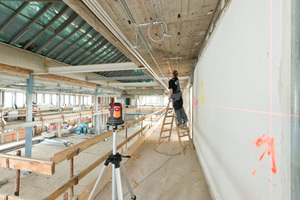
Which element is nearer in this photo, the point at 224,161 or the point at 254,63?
the point at 254,63

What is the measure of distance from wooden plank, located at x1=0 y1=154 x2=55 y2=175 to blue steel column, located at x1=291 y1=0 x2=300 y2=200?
1.49 m

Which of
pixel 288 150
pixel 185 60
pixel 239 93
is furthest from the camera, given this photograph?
pixel 185 60

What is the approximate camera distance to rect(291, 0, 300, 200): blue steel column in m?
0.50

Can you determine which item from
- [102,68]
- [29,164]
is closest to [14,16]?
[102,68]

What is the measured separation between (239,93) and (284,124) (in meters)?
0.47

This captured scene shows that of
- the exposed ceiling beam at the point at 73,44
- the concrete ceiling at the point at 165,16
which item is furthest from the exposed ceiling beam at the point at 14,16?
the concrete ceiling at the point at 165,16

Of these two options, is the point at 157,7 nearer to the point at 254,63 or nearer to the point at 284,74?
the point at 254,63

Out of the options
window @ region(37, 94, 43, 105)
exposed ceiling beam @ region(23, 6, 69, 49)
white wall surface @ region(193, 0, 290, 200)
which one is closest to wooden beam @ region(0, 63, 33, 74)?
exposed ceiling beam @ region(23, 6, 69, 49)

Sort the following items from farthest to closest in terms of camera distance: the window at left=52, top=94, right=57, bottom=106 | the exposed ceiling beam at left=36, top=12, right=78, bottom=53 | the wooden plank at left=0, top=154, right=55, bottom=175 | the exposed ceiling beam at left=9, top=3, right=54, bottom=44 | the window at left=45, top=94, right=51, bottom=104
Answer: the window at left=52, top=94, right=57, bottom=106, the window at left=45, top=94, right=51, bottom=104, the exposed ceiling beam at left=36, top=12, right=78, bottom=53, the exposed ceiling beam at left=9, top=3, right=54, bottom=44, the wooden plank at left=0, top=154, right=55, bottom=175

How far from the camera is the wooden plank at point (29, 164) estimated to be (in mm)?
1003

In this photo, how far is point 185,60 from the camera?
13.3ft

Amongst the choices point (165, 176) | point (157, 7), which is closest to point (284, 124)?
point (157, 7)

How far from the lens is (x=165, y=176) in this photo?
228 cm

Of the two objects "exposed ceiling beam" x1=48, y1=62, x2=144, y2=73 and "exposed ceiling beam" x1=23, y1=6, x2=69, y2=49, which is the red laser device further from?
"exposed ceiling beam" x1=23, y1=6, x2=69, y2=49
